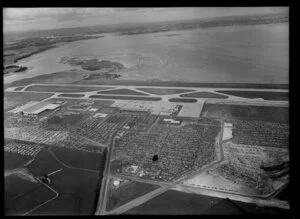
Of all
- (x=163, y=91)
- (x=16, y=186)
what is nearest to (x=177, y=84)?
(x=163, y=91)

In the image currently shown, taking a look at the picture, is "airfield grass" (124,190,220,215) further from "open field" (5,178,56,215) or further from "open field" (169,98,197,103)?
"open field" (169,98,197,103)

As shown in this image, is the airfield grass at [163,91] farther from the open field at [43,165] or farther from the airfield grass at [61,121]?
the open field at [43,165]

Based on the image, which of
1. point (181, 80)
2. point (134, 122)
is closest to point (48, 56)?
point (181, 80)

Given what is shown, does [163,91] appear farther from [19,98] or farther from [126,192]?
[126,192]

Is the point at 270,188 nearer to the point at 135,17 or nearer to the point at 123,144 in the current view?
the point at 123,144

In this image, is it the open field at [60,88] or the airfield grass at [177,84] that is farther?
the open field at [60,88]

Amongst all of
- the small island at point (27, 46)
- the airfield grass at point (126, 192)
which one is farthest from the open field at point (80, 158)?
the small island at point (27, 46)

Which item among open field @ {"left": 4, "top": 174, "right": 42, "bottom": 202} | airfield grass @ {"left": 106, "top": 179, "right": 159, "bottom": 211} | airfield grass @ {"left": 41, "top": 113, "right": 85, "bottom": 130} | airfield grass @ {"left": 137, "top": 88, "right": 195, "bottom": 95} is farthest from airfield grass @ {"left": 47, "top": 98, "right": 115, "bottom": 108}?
airfield grass @ {"left": 106, "top": 179, "right": 159, "bottom": 211}
